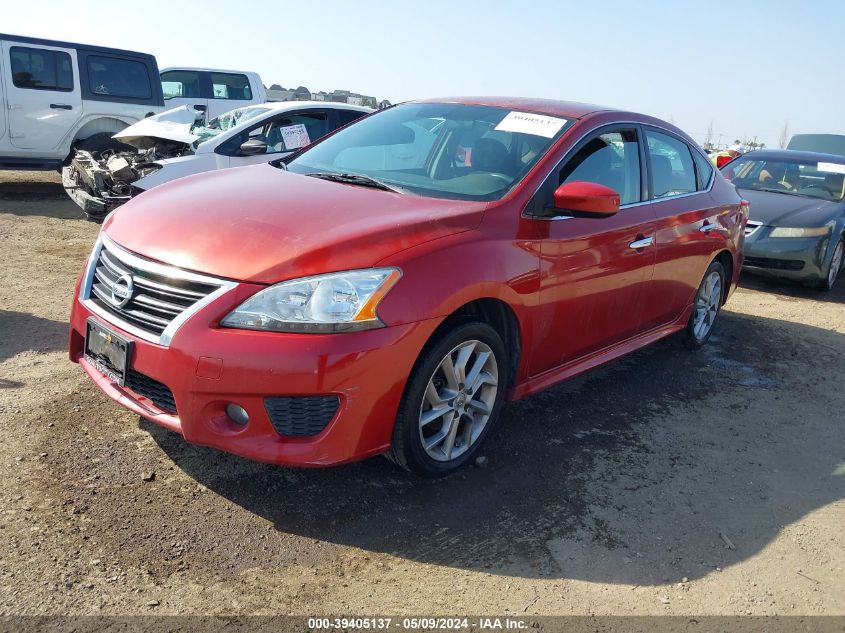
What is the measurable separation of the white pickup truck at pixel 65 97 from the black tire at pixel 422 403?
8481mm

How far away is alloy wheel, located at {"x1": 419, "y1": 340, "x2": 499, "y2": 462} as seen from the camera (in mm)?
3121

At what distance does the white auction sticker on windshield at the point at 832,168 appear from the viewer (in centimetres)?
880

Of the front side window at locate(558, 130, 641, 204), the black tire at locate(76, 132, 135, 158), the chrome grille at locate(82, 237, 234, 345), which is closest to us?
the chrome grille at locate(82, 237, 234, 345)

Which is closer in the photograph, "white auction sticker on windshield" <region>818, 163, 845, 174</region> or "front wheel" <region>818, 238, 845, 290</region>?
"front wheel" <region>818, 238, 845, 290</region>

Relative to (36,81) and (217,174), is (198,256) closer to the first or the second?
(217,174)

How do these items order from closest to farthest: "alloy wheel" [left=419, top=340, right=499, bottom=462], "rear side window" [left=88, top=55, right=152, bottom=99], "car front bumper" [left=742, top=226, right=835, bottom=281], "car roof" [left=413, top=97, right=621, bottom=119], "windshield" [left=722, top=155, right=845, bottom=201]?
"alloy wheel" [left=419, top=340, right=499, bottom=462]
"car roof" [left=413, top=97, right=621, bottom=119]
"car front bumper" [left=742, top=226, right=835, bottom=281]
"windshield" [left=722, top=155, right=845, bottom=201]
"rear side window" [left=88, top=55, right=152, bottom=99]

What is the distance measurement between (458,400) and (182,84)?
12600 mm

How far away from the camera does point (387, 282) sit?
2.78 meters

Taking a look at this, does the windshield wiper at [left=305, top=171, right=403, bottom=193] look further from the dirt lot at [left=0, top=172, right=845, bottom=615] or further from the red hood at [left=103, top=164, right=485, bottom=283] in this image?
the dirt lot at [left=0, top=172, right=845, bottom=615]

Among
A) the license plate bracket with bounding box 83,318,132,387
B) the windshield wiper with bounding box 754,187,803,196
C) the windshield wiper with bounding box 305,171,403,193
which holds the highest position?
the windshield wiper with bounding box 305,171,403,193

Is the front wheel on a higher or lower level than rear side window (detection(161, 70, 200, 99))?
lower

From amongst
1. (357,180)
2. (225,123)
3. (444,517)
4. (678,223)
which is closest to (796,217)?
(678,223)

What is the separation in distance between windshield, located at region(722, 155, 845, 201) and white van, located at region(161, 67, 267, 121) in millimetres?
9111

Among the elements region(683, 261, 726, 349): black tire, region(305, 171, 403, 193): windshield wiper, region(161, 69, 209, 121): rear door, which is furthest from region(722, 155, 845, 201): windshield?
region(161, 69, 209, 121): rear door
